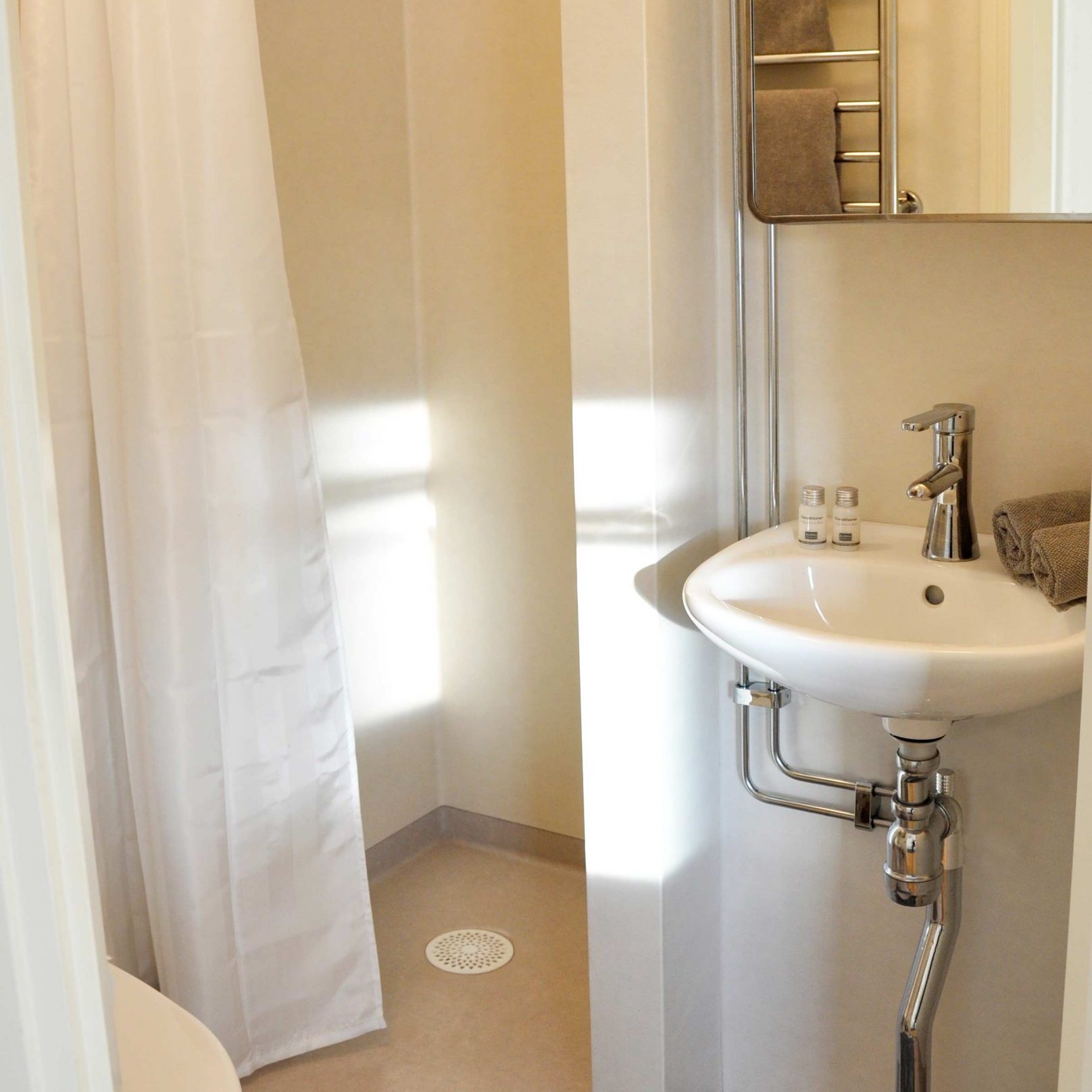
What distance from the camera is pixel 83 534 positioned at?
1.80 m

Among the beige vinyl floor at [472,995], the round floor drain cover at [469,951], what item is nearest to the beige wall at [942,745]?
the beige vinyl floor at [472,995]

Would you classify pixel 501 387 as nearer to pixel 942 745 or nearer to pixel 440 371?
pixel 440 371

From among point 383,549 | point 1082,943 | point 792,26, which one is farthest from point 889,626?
point 383,549

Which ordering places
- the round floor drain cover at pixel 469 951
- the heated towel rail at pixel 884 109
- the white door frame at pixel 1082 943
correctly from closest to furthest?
the white door frame at pixel 1082 943 → the heated towel rail at pixel 884 109 → the round floor drain cover at pixel 469 951

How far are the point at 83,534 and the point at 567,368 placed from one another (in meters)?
1.02

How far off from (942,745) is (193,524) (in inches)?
43.4

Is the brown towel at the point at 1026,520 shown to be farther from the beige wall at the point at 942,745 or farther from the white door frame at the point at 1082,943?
the white door frame at the point at 1082,943

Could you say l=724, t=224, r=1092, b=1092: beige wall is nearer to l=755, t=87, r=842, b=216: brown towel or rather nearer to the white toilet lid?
l=755, t=87, r=842, b=216: brown towel

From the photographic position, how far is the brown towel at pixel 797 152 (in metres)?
1.49

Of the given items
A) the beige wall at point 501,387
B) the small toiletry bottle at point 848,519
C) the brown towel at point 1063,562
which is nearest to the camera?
the brown towel at point 1063,562

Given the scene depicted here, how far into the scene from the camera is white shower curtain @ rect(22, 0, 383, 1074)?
166 cm

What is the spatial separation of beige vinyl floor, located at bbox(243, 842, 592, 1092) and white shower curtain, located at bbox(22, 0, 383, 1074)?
0.39 ft

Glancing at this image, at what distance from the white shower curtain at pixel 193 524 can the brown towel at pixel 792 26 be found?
713mm

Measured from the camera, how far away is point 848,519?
5.01 ft
